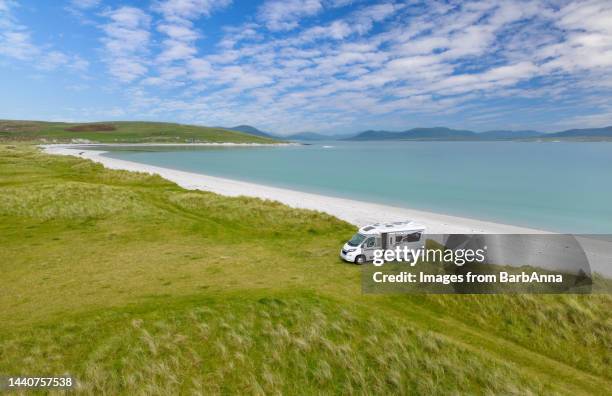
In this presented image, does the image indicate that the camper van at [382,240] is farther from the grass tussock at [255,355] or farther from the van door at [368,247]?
the grass tussock at [255,355]

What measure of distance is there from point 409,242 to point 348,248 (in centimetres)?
493

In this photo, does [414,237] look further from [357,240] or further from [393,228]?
[357,240]

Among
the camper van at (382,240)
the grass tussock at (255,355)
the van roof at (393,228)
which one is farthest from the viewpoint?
the van roof at (393,228)

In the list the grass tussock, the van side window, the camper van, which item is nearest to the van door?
the camper van

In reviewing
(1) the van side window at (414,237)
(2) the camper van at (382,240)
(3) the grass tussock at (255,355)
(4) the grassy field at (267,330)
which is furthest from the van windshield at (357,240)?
(3) the grass tussock at (255,355)

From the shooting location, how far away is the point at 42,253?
2903cm

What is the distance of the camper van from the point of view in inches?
1076

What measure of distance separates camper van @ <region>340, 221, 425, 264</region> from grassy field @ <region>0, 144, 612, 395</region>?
159 cm

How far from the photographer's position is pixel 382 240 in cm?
2731

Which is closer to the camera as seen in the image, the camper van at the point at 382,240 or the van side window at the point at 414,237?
the camper van at the point at 382,240

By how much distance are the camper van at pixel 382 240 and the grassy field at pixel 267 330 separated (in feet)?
5.21

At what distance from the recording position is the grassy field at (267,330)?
51.6 feet

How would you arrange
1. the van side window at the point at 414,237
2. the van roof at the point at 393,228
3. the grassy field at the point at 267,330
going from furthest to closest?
the van side window at the point at 414,237 < the van roof at the point at 393,228 < the grassy field at the point at 267,330

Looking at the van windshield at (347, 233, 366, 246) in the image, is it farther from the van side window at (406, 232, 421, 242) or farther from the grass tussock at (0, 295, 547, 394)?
the grass tussock at (0, 295, 547, 394)
